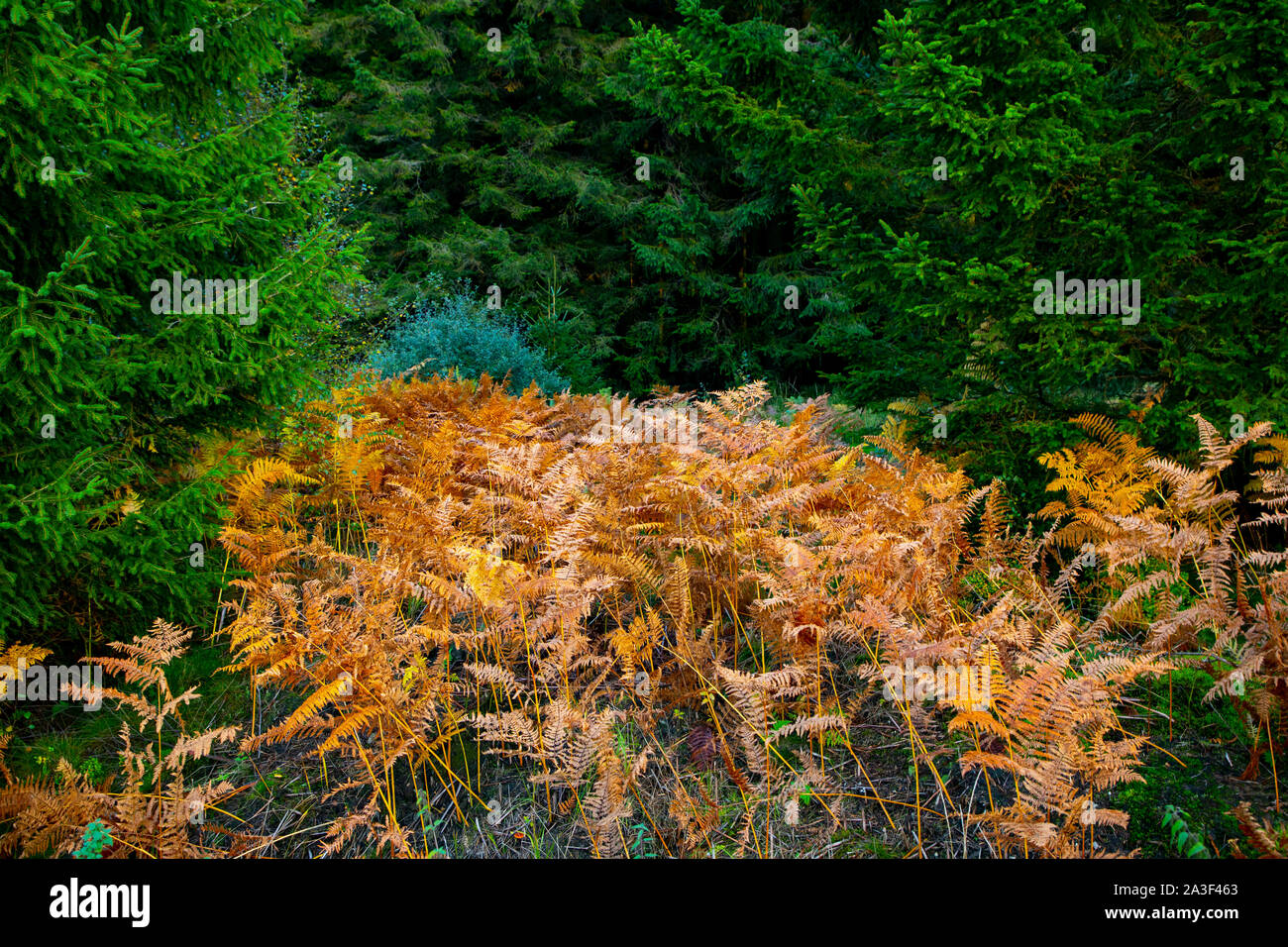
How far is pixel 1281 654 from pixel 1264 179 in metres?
2.89

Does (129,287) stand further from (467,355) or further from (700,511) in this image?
(467,355)

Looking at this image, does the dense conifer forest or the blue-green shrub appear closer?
the dense conifer forest

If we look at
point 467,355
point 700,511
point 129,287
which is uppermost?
point 467,355

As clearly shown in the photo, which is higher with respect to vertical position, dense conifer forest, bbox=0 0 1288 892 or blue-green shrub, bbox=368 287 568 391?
blue-green shrub, bbox=368 287 568 391

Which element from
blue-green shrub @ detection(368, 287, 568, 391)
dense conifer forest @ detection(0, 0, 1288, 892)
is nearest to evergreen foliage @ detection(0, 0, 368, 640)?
dense conifer forest @ detection(0, 0, 1288, 892)

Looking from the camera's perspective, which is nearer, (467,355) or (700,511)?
(700,511)

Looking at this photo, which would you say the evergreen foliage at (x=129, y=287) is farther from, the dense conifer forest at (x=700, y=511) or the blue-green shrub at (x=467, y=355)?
the blue-green shrub at (x=467, y=355)

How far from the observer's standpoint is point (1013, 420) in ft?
15.2

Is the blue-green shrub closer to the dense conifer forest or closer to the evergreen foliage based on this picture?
the dense conifer forest

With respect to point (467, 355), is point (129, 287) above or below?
below

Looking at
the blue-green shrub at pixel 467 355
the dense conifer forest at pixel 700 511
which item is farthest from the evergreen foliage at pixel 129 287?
the blue-green shrub at pixel 467 355

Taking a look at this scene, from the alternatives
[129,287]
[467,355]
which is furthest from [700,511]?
[467,355]
